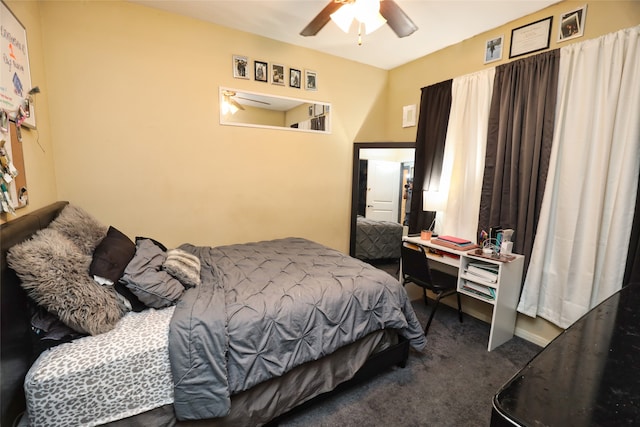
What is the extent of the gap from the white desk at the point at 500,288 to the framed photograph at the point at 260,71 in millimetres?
2480

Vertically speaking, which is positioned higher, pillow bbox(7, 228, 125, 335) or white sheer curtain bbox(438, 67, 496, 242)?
white sheer curtain bbox(438, 67, 496, 242)

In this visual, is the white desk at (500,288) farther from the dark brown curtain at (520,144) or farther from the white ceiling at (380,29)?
the white ceiling at (380,29)

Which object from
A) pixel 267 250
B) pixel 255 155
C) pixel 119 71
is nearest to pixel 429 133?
pixel 255 155

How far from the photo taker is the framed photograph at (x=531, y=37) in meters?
2.29

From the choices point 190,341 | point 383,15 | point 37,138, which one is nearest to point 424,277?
point 190,341

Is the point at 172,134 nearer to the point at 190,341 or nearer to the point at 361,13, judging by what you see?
the point at 361,13

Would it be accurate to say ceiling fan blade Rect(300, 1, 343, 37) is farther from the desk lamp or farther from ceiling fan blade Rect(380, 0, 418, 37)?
the desk lamp

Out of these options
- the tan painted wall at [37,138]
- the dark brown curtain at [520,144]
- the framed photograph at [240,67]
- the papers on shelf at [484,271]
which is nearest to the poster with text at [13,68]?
the tan painted wall at [37,138]

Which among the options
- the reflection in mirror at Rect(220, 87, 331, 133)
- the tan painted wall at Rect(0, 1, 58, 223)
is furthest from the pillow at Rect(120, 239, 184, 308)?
the reflection in mirror at Rect(220, 87, 331, 133)

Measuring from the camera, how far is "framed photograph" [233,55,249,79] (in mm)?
2826

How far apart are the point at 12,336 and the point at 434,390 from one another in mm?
2193

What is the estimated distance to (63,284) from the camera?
→ 121 centimetres

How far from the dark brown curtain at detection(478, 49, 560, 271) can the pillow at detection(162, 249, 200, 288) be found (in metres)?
2.50

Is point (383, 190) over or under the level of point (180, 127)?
under
